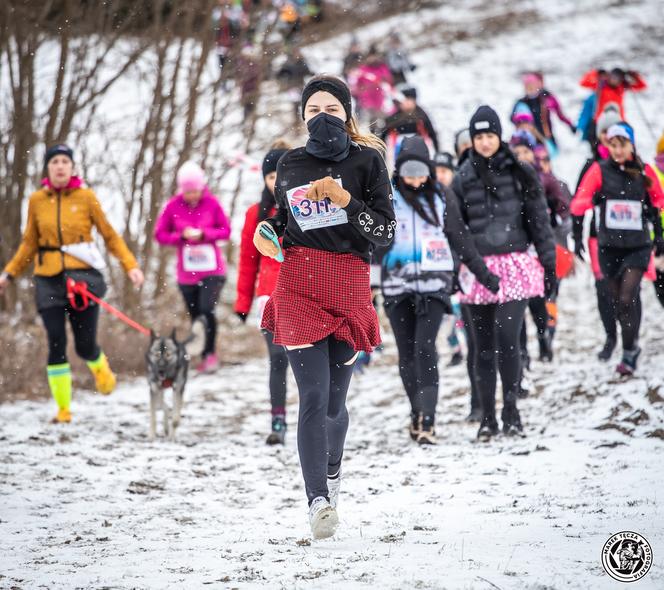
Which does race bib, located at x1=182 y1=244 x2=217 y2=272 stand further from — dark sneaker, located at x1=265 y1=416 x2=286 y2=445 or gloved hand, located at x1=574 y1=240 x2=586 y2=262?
gloved hand, located at x1=574 y1=240 x2=586 y2=262

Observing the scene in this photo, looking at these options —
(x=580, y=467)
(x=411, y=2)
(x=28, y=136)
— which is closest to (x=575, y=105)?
(x=411, y=2)

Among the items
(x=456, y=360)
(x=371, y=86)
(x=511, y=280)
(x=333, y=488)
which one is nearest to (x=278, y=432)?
(x=511, y=280)

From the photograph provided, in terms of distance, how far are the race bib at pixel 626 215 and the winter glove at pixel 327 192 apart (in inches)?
180

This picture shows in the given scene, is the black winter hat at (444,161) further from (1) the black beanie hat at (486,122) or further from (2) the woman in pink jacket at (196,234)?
(1) the black beanie hat at (486,122)

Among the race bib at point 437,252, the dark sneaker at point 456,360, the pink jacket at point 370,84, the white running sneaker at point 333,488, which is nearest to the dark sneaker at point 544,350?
the dark sneaker at point 456,360

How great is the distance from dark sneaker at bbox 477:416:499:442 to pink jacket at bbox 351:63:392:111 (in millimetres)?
9189

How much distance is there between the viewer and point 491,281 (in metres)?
6.41

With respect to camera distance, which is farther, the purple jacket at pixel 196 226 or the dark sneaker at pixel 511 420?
the purple jacket at pixel 196 226

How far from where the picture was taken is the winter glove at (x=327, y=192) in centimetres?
409

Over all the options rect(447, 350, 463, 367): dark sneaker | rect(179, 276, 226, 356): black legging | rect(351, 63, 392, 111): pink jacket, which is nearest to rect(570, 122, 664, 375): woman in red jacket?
rect(447, 350, 463, 367): dark sneaker

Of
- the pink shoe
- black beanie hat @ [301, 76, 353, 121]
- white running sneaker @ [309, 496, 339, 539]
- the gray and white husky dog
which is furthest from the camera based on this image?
the pink shoe

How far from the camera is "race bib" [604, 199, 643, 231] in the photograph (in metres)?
7.95

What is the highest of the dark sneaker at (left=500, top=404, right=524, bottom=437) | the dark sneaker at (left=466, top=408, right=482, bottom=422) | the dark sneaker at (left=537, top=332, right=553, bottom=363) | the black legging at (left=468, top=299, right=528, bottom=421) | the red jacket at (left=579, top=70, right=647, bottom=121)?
the red jacket at (left=579, top=70, right=647, bottom=121)

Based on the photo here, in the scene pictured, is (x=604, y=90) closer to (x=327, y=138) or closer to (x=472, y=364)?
(x=472, y=364)
